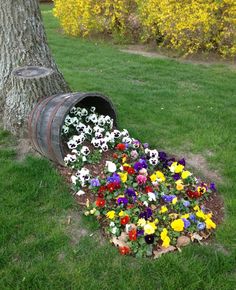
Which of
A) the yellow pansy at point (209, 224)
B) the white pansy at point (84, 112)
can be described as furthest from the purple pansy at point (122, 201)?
the white pansy at point (84, 112)

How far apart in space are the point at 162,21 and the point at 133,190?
6.76 metres

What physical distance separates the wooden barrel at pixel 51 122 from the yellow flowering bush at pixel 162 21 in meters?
5.18

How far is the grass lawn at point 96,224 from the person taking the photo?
3.00 m

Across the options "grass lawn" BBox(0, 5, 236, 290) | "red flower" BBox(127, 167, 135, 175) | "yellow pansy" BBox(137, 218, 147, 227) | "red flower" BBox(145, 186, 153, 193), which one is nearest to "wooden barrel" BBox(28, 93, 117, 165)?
"grass lawn" BBox(0, 5, 236, 290)

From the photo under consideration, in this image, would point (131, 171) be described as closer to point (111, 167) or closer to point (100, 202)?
point (111, 167)

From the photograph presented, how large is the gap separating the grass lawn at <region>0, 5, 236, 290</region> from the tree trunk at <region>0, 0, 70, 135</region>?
1.35ft

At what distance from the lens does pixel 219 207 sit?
3883 millimetres

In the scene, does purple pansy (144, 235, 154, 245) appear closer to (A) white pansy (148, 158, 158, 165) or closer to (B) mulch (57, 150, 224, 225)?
(B) mulch (57, 150, 224, 225)

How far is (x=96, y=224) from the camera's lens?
3.55 m

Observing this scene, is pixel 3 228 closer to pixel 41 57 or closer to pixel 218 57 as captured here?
pixel 41 57

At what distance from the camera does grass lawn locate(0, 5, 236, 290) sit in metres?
3.00

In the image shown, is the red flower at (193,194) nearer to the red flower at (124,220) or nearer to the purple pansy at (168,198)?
the purple pansy at (168,198)

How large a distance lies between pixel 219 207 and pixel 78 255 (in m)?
1.54

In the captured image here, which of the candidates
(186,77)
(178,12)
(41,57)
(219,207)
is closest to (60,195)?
(219,207)
